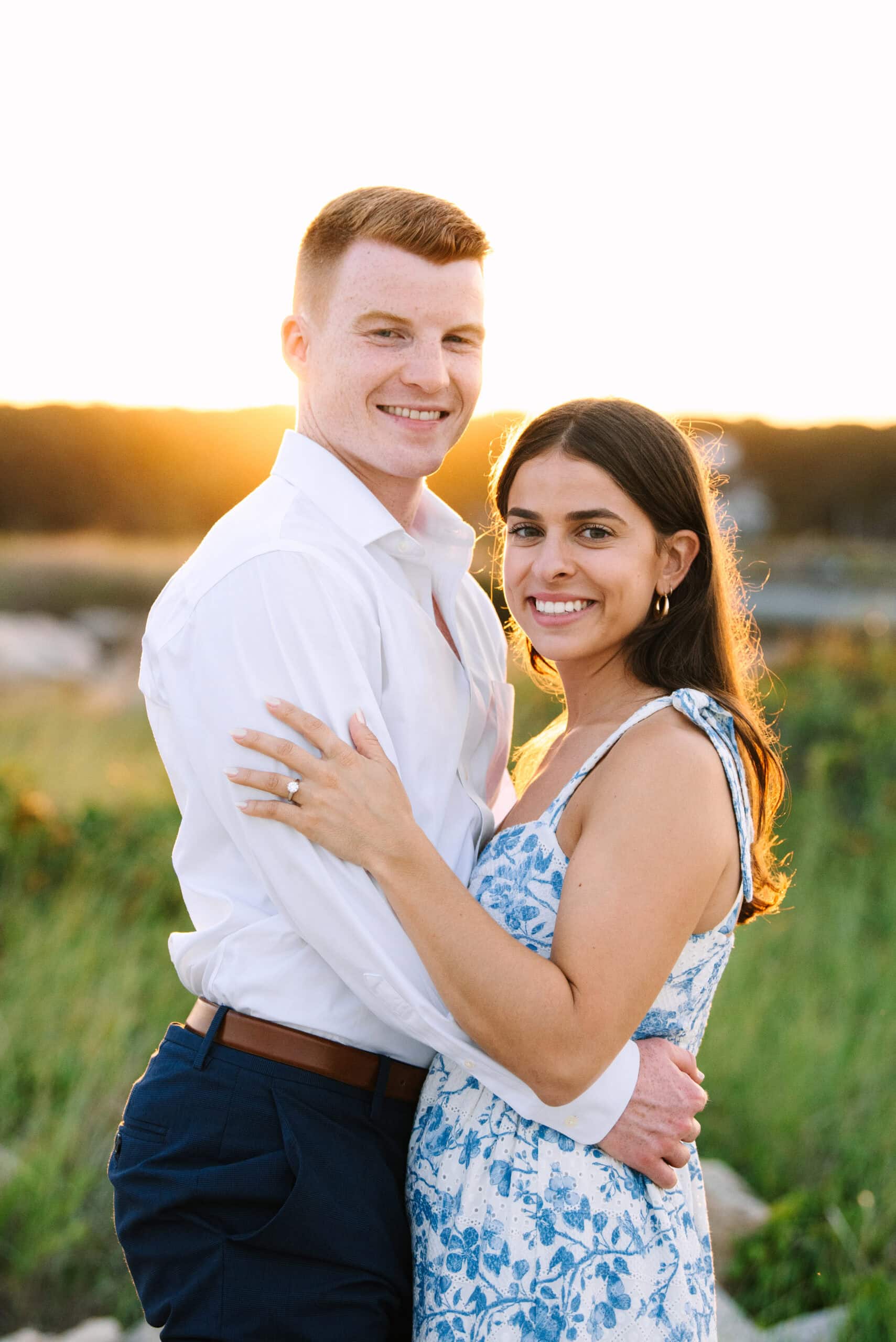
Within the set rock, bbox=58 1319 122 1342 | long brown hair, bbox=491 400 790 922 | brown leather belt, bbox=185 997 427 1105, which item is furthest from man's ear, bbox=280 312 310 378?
rock, bbox=58 1319 122 1342

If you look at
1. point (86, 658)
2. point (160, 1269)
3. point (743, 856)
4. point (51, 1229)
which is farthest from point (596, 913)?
point (86, 658)

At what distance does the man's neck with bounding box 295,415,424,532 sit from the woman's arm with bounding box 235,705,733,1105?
681mm

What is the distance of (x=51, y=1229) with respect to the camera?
3.52 metres

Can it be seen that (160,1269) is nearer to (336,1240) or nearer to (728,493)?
(336,1240)

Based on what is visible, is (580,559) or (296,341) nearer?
(580,559)

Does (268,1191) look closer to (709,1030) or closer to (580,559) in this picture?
(580,559)

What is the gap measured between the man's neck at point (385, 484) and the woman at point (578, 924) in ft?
1.01

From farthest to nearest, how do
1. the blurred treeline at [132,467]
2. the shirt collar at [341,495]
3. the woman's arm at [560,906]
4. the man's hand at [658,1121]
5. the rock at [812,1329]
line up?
the blurred treeline at [132,467], the rock at [812,1329], the shirt collar at [341,495], the man's hand at [658,1121], the woman's arm at [560,906]

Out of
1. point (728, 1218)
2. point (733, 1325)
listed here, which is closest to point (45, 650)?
point (728, 1218)

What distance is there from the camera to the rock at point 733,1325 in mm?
3332

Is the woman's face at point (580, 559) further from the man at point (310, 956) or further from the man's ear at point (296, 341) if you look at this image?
the man's ear at point (296, 341)

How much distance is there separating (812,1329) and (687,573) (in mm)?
2323

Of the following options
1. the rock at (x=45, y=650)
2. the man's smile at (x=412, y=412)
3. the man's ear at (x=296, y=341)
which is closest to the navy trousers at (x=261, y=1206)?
the man's smile at (x=412, y=412)

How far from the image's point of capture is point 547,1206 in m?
1.94
